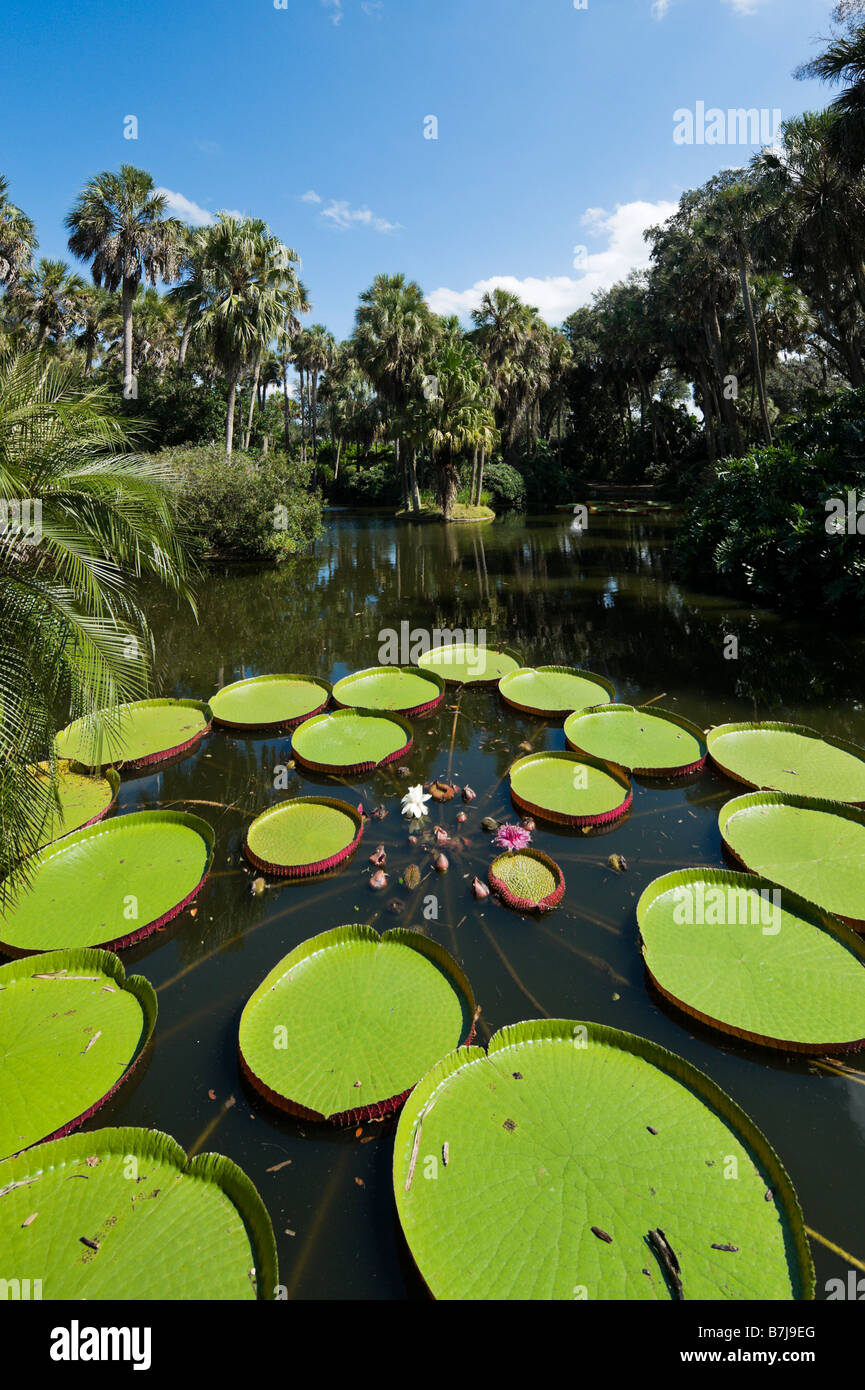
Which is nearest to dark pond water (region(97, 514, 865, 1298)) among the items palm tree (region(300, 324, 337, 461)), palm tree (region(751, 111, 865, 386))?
palm tree (region(751, 111, 865, 386))

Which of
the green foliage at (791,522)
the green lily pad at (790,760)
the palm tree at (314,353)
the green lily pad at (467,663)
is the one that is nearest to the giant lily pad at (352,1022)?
the green lily pad at (790,760)

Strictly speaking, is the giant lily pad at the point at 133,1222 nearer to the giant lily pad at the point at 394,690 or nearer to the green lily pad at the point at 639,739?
the green lily pad at the point at 639,739

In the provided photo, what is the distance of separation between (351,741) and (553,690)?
269cm

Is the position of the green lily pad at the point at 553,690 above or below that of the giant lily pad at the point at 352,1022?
above

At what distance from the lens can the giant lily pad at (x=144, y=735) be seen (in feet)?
19.5

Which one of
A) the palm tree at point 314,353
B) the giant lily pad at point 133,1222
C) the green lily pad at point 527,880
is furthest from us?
the palm tree at point 314,353

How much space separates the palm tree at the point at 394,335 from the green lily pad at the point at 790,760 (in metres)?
25.0

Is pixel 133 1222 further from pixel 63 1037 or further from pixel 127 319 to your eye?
pixel 127 319

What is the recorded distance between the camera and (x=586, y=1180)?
7.56 ft

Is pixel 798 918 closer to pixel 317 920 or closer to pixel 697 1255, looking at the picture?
pixel 697 1255

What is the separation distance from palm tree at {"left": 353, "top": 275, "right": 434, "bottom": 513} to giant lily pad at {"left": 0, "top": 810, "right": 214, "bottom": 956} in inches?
1020

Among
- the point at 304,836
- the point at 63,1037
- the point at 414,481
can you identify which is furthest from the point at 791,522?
the point at 414,481

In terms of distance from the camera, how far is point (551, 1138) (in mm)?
2484
